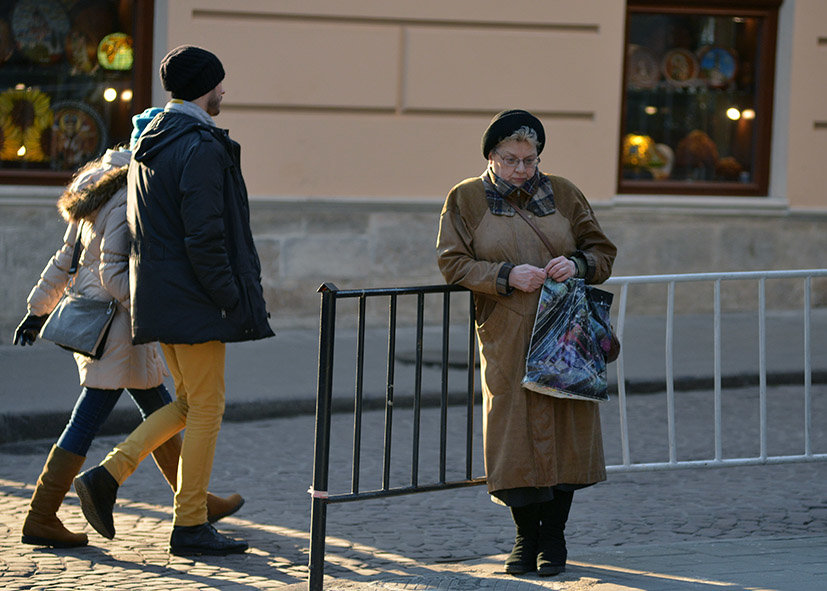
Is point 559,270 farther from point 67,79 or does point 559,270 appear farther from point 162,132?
point 67,79

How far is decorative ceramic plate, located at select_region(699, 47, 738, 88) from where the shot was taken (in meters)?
11.6

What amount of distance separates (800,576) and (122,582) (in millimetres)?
2364

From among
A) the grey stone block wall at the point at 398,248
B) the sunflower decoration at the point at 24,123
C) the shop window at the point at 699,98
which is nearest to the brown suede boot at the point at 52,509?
the grey stone block wall at the point at 398,248

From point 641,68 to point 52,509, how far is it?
7555 mm

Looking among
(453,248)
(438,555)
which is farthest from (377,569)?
(453,248)

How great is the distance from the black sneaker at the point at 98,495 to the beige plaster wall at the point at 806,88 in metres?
7.68

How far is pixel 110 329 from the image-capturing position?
521cm

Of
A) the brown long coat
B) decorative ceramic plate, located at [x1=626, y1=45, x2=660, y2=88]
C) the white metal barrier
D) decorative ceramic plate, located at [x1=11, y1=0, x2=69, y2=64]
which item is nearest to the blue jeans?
the brown long coat

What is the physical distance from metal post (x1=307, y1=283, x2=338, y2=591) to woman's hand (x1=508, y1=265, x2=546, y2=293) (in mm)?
620

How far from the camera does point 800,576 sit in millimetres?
4680

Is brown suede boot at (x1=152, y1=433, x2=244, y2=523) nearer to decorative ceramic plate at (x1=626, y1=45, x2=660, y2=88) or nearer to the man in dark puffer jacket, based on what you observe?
the man in dark puffer jacket

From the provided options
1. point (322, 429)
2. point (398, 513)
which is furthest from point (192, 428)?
point (398, 513)

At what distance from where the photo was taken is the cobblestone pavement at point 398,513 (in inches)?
191

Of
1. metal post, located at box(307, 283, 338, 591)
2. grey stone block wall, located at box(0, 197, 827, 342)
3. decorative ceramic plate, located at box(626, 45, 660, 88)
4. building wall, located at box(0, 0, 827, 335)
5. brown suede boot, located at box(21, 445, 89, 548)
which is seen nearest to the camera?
metal post, located at box(307, 283, 338, 591)
